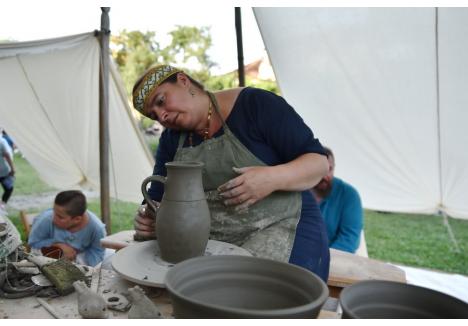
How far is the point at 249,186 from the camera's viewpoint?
135 centimetres

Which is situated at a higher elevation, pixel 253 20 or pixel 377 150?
pixel 253 20

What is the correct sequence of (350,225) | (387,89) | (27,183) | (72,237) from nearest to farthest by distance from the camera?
1. (350,225)
2. (72,237)
3. (387,89)
4. (27,183)

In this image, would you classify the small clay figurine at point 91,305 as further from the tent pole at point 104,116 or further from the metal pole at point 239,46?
the metal pole at point 239,46

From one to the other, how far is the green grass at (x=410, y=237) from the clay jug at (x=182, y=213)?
364cm

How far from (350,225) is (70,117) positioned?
10.3 ft

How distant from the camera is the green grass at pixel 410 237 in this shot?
445 centimetres

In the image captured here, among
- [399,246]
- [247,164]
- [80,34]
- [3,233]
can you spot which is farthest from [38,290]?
[399,246]

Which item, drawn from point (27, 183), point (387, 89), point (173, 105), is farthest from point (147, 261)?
point (27, 183)

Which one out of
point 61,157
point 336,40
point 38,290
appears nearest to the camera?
point 38,290

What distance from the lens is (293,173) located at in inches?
56.0

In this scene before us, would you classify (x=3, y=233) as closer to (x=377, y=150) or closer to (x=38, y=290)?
(x=38, y=290)

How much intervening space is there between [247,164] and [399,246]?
408 cm

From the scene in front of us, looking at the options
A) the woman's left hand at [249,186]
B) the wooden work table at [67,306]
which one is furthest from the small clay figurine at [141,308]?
the woman's left hand at [249,186]

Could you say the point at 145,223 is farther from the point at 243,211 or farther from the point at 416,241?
the point at 416,241
